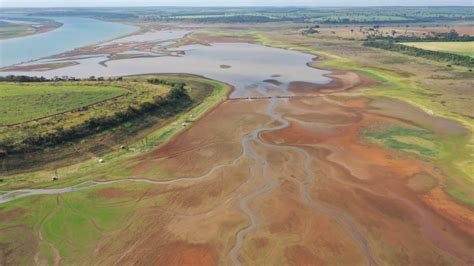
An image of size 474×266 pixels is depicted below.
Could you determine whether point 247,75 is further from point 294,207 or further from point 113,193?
point 294,207

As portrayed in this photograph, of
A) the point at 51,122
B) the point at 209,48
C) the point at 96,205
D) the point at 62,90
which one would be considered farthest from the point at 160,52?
the point at 96,205

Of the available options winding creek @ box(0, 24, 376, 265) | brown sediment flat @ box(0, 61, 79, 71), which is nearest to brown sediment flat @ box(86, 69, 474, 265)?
winding creek @ box(0, 24, 376, 265)

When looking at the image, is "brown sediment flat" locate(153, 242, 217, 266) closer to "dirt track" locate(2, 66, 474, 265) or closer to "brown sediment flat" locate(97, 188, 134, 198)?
"dirt track" locate(2, 66, 474, 265)

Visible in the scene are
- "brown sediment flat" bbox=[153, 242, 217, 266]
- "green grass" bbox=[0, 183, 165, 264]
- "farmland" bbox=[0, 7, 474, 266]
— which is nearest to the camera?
"brown sediment flat" bbox=[153, 242, 217, 266]

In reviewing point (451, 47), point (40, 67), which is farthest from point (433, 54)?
point (40, 67)

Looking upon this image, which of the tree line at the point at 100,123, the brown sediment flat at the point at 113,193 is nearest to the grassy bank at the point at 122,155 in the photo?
the tree line at the point at 100,123

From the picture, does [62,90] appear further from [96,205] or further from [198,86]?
[96,205]

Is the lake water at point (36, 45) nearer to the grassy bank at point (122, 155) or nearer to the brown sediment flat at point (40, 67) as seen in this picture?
the brown sediment flat at point (40, 67)

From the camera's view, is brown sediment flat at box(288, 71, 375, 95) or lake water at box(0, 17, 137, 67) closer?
brown sediment flat at box(288, 71, 375, 95)
